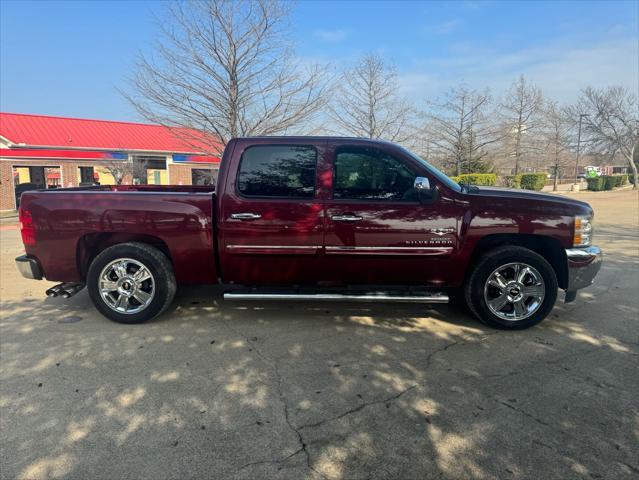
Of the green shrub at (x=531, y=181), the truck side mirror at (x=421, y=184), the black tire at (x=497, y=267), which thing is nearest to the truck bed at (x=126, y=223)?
the truck side mirror at (x=421, y=184)

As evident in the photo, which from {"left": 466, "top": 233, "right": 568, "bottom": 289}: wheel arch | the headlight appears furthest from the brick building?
the headlight

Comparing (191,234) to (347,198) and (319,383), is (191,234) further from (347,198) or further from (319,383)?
(319,383)

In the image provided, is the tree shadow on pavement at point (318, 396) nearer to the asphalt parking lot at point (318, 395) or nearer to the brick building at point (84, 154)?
the asphalt parking lot at point (318, 395)

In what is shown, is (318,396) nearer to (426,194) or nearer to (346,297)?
(346,297)

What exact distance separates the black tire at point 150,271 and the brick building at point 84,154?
73.7 ft

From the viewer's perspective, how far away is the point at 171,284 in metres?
4.68

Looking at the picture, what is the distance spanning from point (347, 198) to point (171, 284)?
2.00m

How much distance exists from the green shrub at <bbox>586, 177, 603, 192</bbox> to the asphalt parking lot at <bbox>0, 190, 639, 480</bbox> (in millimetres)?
40404

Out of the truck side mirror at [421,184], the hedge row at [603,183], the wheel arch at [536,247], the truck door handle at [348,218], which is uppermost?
the hedge row at [603,183]

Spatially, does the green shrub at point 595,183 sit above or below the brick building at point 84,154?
below

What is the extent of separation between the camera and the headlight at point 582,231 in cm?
442

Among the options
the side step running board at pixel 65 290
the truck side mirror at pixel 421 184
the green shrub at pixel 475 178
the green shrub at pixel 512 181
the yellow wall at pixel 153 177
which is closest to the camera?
the truck side mirror at pixel 421 184

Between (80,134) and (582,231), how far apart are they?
33.9 meters

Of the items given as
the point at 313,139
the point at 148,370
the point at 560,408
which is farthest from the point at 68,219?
the point at 560,408
